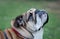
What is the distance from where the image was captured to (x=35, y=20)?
191 cm

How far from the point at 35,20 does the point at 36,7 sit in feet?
1.02

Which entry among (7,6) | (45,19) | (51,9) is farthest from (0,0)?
(45,19)

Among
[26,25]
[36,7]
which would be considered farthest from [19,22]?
[36,7]

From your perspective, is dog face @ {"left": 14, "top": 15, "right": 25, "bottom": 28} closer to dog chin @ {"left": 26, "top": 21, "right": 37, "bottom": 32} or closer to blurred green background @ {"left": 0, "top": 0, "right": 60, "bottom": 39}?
dog chin @ {"left": 26, "top": 21, "right": 37, "bottom": 32}

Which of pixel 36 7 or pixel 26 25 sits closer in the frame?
pixel 26 25

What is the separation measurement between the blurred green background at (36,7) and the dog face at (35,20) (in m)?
0.17

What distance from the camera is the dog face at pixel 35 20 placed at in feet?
6.27

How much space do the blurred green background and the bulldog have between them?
130mm

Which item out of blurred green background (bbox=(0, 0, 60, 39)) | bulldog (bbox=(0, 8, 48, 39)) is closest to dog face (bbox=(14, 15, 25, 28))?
bulldog (bbox=(0, 8, 48, 39))

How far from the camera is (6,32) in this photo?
1920 millimetres

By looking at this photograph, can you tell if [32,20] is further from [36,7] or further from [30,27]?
[36,7]

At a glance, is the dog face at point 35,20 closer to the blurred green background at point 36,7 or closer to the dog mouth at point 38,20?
the dog mouth at point 38,20

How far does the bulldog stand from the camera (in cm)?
190

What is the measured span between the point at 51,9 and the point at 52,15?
0.40 ft
